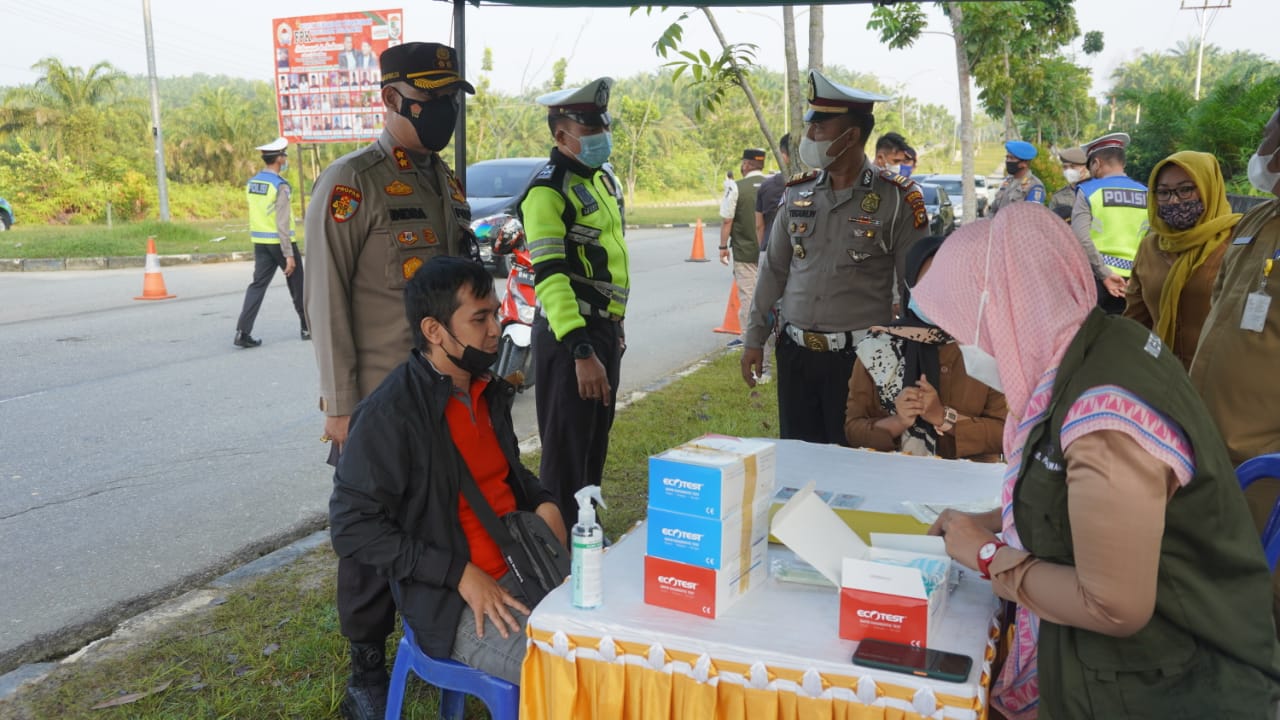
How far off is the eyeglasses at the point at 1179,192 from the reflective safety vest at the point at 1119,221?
10.8ft

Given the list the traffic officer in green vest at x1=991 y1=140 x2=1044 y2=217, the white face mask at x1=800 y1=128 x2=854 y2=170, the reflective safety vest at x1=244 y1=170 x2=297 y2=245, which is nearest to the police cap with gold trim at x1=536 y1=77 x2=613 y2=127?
the white face mask at x1=800 y1=128 x2=854 y2=170

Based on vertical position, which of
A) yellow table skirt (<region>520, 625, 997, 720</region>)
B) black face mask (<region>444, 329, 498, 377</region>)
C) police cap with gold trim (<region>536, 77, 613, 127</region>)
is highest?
police cap with gold trim (<region>536, 77, 613, 127</region>)

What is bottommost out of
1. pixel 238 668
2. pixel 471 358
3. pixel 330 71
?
pixel 238 668

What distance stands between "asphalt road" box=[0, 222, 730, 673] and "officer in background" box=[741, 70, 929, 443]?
242cm

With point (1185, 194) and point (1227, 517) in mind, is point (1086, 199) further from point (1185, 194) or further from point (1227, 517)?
point (1227, 517)

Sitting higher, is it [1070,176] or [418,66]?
[418,66]

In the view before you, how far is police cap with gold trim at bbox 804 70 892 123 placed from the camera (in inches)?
155

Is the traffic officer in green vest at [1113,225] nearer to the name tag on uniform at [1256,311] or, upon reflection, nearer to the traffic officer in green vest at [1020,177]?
the traffic officer in green vest at [1020,177]

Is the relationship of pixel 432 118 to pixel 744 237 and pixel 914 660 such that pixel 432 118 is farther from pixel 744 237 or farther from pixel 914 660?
pixel 744 237

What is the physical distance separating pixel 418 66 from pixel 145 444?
381 centimetres

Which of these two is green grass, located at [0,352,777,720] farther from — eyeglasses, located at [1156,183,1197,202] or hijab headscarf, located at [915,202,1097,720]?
eyeglasses, located at [1156,183,1197,202]

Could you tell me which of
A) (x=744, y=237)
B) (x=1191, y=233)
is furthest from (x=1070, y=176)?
(x=1191, y=233)

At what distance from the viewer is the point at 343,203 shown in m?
3.11

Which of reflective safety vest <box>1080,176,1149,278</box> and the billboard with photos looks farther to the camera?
the billboard with photos
